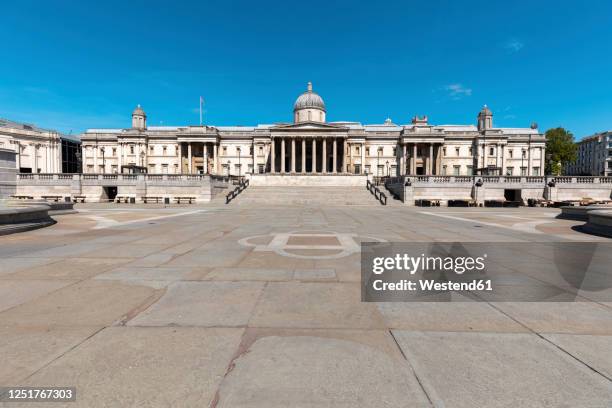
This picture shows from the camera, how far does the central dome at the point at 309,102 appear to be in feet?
259

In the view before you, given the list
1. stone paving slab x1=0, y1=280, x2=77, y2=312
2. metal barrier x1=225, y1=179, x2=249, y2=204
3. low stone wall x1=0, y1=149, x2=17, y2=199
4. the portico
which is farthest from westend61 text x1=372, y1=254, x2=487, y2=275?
the portico

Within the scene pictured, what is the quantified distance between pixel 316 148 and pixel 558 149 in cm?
6875

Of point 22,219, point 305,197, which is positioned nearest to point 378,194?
point 305,197

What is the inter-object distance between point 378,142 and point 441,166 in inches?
680

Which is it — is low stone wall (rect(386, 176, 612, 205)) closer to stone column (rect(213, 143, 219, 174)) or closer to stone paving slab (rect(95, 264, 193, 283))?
stone paving slab (rect(95, 264, 193, 283))

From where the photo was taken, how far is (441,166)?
252 ft

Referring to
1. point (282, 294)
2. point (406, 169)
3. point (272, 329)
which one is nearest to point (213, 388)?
point (272, 329)

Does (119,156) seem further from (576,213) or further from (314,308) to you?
(576,213)

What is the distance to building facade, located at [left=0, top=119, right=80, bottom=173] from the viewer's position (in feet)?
242

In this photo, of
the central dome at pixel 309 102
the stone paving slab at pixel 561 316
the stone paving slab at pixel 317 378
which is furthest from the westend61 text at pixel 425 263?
the central dome at pixel 309 102

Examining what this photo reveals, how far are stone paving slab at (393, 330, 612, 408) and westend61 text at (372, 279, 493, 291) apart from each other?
1856 millimetres

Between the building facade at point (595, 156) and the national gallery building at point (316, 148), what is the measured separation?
56.3m

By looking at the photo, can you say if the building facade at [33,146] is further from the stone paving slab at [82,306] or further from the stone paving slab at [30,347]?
the stone paving slab at [30,347]

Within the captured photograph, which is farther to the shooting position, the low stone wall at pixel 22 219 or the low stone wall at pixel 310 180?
the low stone wall at pixel 310 180
